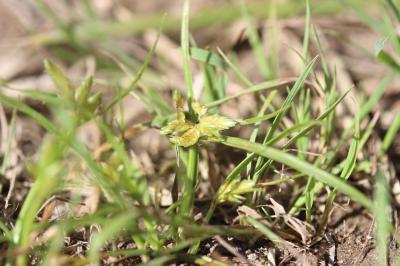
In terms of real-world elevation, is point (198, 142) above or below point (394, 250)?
above

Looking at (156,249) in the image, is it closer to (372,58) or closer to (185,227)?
(185,227)

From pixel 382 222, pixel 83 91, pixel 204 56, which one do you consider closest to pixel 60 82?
pixel 83 91

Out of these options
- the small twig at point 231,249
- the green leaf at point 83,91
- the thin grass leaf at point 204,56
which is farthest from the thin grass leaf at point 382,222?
the green leaf at point 83,91

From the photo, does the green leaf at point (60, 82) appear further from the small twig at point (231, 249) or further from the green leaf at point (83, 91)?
the small twig at point (231, 249)

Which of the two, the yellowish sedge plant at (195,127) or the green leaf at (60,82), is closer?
the yellowish sedge plant at (195,127)

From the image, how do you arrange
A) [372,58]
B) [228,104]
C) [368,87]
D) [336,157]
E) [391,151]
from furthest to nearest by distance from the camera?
[372,58] < [368,87] < [228,104] < [391,151] < [336,157]

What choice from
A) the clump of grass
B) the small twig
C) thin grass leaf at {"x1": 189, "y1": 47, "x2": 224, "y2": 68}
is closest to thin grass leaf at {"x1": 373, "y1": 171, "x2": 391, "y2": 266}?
the clump of grass

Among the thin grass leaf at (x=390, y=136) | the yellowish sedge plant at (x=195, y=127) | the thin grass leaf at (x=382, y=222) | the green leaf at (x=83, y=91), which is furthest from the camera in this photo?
the thin grass leaf at (x=390, y=136)

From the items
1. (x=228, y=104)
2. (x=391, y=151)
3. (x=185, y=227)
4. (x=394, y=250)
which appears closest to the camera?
(x=185, y=227)

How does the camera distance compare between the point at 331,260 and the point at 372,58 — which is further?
the point at 372,58

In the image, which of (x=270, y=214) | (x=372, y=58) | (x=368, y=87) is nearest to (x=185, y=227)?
(x=270, y=214)

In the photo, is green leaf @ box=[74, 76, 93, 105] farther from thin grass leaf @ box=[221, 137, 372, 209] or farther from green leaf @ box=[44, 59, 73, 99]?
thin grass leaf @ box=[221, 137, 372, 209]
